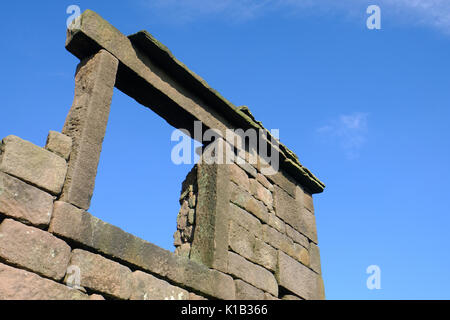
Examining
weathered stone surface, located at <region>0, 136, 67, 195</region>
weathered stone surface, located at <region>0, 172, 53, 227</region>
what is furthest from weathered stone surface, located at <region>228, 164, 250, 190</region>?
weathered stone surface, located at <region>0, 172, 53, 227</region>

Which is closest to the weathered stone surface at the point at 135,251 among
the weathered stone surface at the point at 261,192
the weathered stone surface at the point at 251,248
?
the weathered stone surface at the point at 251,248

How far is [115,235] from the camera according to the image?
3498 millimetres

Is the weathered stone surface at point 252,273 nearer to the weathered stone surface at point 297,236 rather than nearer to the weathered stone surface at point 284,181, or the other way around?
the weathered stone surface at point 297,236

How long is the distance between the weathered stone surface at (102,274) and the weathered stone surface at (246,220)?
5.07ft

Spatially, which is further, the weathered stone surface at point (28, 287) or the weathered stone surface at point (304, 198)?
the weathered stone surface at point (304, 198)

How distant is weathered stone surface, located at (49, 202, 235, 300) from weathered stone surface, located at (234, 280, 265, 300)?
0.10m

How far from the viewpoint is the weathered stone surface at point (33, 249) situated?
9.47 ft

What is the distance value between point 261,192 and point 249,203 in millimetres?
343

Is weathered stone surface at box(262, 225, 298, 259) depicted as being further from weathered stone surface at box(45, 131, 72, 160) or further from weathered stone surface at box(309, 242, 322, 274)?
weathered stone surface at box(45, 131, 72, 160)

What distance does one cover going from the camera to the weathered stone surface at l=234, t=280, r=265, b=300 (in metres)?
4.37

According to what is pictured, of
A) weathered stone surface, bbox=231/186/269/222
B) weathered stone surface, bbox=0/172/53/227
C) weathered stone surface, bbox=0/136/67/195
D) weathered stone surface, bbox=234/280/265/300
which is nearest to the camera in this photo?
weathered stone surface, bbox=0/172/53/227

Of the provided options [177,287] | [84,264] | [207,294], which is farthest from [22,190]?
[207,294]

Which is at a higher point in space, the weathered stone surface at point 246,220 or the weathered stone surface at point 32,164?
the weathered stone surface at point 246,220

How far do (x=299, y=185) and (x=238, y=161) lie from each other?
1.33 metres
